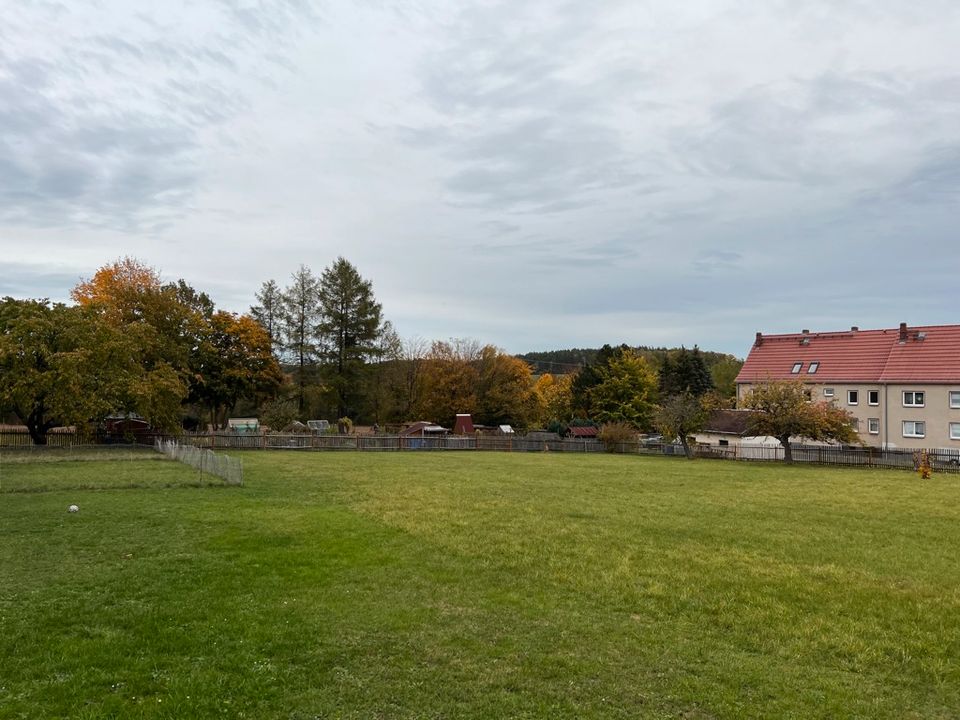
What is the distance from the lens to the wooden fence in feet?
137

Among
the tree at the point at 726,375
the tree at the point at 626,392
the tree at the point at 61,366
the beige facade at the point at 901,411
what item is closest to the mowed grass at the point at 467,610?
the tree at the point at 61,366

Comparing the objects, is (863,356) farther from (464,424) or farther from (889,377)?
(464,424)

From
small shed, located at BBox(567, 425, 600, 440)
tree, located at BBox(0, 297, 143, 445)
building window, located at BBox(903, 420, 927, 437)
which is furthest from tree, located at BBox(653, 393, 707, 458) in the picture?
tree, located at BBox(0, 297, 143, 445)

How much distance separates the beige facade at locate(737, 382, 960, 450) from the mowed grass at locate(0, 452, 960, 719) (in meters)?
34.8

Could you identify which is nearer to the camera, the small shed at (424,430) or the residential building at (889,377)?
the residential building at (889,377)

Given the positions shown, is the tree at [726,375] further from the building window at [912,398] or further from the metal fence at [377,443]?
the metal fence at [377,443]

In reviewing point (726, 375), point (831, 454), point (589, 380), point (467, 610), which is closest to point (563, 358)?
point (726, 375)

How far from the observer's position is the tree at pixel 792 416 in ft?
138

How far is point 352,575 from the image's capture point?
1162 centimetres

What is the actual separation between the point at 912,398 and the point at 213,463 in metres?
49.8

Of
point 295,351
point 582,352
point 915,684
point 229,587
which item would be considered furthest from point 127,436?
point 582,352

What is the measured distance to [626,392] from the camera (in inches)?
2697

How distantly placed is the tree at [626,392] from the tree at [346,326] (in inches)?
918

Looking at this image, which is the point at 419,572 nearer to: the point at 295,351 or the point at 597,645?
the point at 597,645
